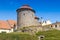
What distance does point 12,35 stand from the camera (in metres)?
49.2

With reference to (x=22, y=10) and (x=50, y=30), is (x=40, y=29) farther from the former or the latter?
(x=22, y=10)

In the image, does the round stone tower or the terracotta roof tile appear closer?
the round stone tower

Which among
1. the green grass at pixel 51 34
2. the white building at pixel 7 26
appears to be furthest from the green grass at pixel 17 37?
the white building at pixel 7 26

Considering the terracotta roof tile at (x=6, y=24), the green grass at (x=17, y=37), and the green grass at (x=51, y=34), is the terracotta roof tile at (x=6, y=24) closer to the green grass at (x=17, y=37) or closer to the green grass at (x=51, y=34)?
the green grass at (x=17, y=37)

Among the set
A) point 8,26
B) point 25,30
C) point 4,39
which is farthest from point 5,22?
point 4,39

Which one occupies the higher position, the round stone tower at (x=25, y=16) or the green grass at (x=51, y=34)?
the round stone tower at (x=25, y=16)

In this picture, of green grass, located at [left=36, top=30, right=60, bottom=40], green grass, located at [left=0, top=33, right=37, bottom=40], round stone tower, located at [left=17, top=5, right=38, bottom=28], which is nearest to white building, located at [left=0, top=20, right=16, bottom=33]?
round stone tower, located at [left=17, top=5, right=38, bottom=28]

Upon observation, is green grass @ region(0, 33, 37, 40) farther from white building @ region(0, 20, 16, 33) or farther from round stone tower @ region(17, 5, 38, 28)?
white building @ region(0, 20, 16, 33)

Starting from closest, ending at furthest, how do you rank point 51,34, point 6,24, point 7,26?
point 51,34
point 7,26
point 6,24

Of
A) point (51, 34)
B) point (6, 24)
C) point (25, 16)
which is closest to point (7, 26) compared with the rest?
point (6, 24)

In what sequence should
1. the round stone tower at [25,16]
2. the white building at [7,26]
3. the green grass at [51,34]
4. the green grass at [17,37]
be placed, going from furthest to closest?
the white building at [7,26], the round stone tower at [25,16], the green grass at [17,37], the green grass at [51,34]

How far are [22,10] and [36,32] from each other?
35.8ft

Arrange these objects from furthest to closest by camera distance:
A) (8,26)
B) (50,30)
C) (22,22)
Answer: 1. (8,26)
2. (22,22)
3. (50,30)

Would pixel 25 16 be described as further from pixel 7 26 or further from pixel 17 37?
pixel 17 37
